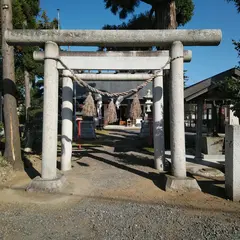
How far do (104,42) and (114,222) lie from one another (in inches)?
145

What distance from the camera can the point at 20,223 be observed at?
11.6ft

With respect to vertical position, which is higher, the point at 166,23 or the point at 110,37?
the point at 166,23

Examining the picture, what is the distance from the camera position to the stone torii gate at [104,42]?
201 inches

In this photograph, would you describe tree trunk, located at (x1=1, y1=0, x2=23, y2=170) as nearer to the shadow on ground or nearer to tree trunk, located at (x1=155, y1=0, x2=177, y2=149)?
the shadow on ground

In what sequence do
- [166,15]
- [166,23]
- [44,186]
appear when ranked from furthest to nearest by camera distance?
[166,15], [166,23], [44,186]

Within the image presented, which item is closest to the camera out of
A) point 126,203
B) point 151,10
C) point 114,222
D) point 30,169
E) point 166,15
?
point 114,222

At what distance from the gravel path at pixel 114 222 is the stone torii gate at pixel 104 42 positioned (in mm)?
1153

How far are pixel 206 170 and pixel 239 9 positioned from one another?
5.24 m

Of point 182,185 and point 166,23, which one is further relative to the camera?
point 166,23

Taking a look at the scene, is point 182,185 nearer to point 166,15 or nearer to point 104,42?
point 104,42

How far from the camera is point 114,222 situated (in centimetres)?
358

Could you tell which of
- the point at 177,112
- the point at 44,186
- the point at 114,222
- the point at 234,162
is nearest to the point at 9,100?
the point at 44,186

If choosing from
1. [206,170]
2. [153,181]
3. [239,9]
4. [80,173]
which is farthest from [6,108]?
[239,9]

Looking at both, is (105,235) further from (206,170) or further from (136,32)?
(206,170)
